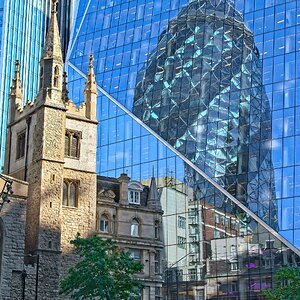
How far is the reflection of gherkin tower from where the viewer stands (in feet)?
230

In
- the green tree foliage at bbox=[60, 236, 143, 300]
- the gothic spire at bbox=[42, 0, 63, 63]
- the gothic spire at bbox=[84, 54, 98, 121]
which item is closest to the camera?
the green tree foliage at bbox=[60, 236, 143, 300]

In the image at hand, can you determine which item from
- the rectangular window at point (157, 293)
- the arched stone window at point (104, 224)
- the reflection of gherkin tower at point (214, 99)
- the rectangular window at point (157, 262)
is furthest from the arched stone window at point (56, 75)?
the reflection of gherkin tower at point (214, 99)

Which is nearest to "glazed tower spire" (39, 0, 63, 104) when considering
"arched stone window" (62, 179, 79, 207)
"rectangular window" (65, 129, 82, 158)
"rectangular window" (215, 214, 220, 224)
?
"rectangular window" (65, 129, 82, 158)

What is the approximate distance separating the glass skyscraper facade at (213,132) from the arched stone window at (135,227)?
5.29 metres

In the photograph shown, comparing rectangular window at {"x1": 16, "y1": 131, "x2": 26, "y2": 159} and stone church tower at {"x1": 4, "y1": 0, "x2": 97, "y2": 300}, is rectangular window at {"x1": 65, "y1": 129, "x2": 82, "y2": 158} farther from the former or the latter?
rectangular window at {"x1": 16, "y1": 131, "x2": 26, "y2": 159}

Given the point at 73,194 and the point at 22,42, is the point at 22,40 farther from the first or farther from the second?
the point at 73,194

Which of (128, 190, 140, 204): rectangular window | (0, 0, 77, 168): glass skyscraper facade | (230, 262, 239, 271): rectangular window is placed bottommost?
(230, 262, 239, 271): rectangular window

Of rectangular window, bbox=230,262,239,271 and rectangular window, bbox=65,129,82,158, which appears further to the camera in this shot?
rectangular window, bbox=230,262,239,271

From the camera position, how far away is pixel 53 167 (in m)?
56.4

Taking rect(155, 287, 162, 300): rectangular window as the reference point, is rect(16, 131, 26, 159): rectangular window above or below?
above

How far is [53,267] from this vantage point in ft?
180

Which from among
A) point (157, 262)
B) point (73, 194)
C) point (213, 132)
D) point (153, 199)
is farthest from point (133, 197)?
point (213, 132)

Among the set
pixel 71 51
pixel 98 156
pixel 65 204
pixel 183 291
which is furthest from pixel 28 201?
pixel 71 51

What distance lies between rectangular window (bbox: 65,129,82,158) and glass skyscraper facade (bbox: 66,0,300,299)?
1330cm
